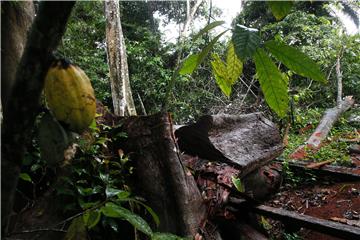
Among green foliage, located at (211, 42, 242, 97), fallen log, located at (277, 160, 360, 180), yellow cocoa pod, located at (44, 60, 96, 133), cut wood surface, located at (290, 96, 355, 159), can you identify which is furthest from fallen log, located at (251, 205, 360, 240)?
cut wood surface, located at (290, 96, 355, 159)

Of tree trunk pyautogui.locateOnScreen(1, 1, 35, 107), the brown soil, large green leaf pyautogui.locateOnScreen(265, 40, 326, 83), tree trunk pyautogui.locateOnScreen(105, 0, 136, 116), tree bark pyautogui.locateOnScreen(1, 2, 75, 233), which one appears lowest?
the brown soil

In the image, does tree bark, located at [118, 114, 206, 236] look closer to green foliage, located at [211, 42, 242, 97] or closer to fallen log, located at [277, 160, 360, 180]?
green foliage, located at [211, 42, 242, 97]

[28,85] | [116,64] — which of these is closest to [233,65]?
[28,85]

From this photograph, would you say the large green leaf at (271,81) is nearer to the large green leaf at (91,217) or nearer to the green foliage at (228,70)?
the green foliage at (228,70)

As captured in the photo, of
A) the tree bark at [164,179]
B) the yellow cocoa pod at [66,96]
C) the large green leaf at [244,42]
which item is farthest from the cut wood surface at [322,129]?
the yellow cocoa pod at [66,96]

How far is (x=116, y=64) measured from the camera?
5.54 m

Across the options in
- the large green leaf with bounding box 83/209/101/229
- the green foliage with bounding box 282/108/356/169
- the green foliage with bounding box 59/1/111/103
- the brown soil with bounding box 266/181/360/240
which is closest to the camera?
the large green leaf with bounding box 83/209/101/229

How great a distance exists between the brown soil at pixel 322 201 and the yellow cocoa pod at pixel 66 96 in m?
2.76

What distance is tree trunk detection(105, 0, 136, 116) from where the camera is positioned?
5.29 m

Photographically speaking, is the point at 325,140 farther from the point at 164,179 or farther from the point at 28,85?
the point at 28,85

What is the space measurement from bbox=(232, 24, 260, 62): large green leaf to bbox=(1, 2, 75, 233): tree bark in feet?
1.11

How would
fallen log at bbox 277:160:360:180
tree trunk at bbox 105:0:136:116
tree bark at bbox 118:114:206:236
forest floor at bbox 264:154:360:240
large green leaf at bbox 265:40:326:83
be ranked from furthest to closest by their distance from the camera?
tree trunk at bbox 105:0:136:116 → fallen log at bbox 277:160:360:180 → forest floor at bbox 264:154:360:240 → tree bark at bbox 118:114:206:236 → large green leaf at bbox 265:40:326:83

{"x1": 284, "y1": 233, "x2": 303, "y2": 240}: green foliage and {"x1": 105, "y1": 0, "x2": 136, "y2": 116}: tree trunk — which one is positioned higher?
{"x1": 105, "y1": 0, "x2": 136, "y2": 116}: tree trunk

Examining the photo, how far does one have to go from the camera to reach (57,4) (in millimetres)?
417
